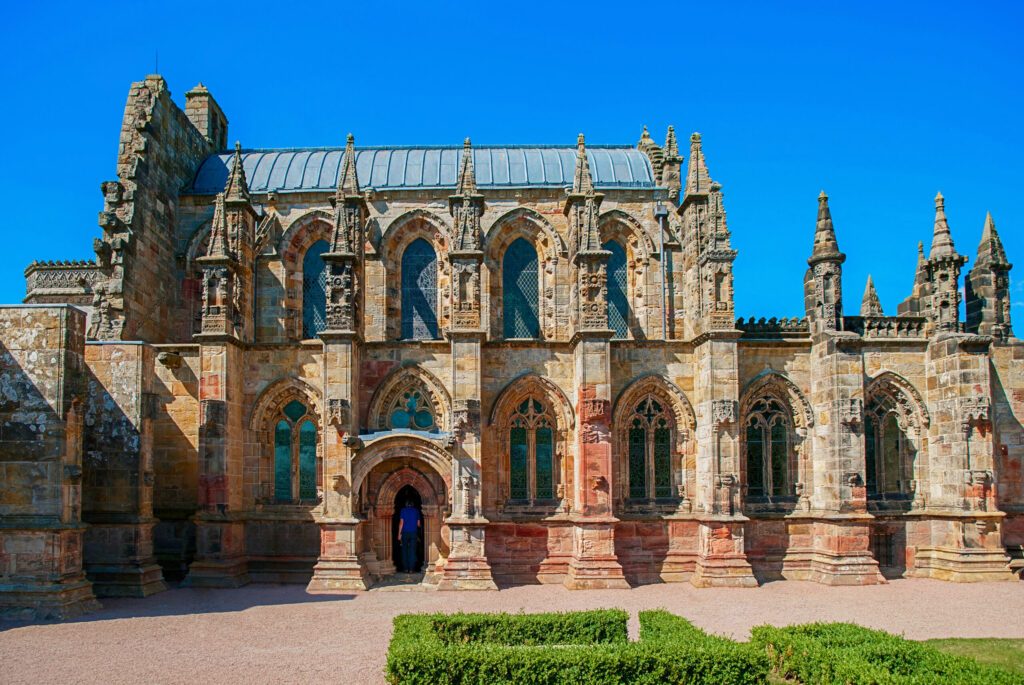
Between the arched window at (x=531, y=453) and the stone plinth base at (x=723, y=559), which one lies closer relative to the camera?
the stone plinth base at (x=723, y=559)

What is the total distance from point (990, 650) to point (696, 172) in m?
15.6

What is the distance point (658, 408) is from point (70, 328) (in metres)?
15.7

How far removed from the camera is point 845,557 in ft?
80.0

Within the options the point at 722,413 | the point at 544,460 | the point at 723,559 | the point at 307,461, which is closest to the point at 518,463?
the point at 544,460

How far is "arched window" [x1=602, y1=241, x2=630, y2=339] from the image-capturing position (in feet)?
92.4

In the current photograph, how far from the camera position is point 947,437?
25.9m

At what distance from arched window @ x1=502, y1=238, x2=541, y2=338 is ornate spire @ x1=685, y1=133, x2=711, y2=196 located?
5198 mm

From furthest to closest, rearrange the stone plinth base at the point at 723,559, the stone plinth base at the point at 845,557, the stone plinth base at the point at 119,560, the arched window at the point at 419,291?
the arched window at the point at 419,291
the stone plinth base at the point at 845,557
the stone plinth base at the point at 723,559
the stone plinth base at the point at 119,560

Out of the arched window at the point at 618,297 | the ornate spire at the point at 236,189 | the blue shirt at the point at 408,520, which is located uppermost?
the ornate spire at the point at 236,189

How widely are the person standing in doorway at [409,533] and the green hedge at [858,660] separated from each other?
1295 centimetres

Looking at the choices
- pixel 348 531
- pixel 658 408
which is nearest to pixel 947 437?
pixel 658 408

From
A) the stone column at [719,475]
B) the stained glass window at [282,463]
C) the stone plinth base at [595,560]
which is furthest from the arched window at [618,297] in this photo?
the stained glass window at [282,463]

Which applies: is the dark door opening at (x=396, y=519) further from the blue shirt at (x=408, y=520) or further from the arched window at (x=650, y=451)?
the arched window at (x=650, y=451)

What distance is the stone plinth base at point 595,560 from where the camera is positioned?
77.4 feet
